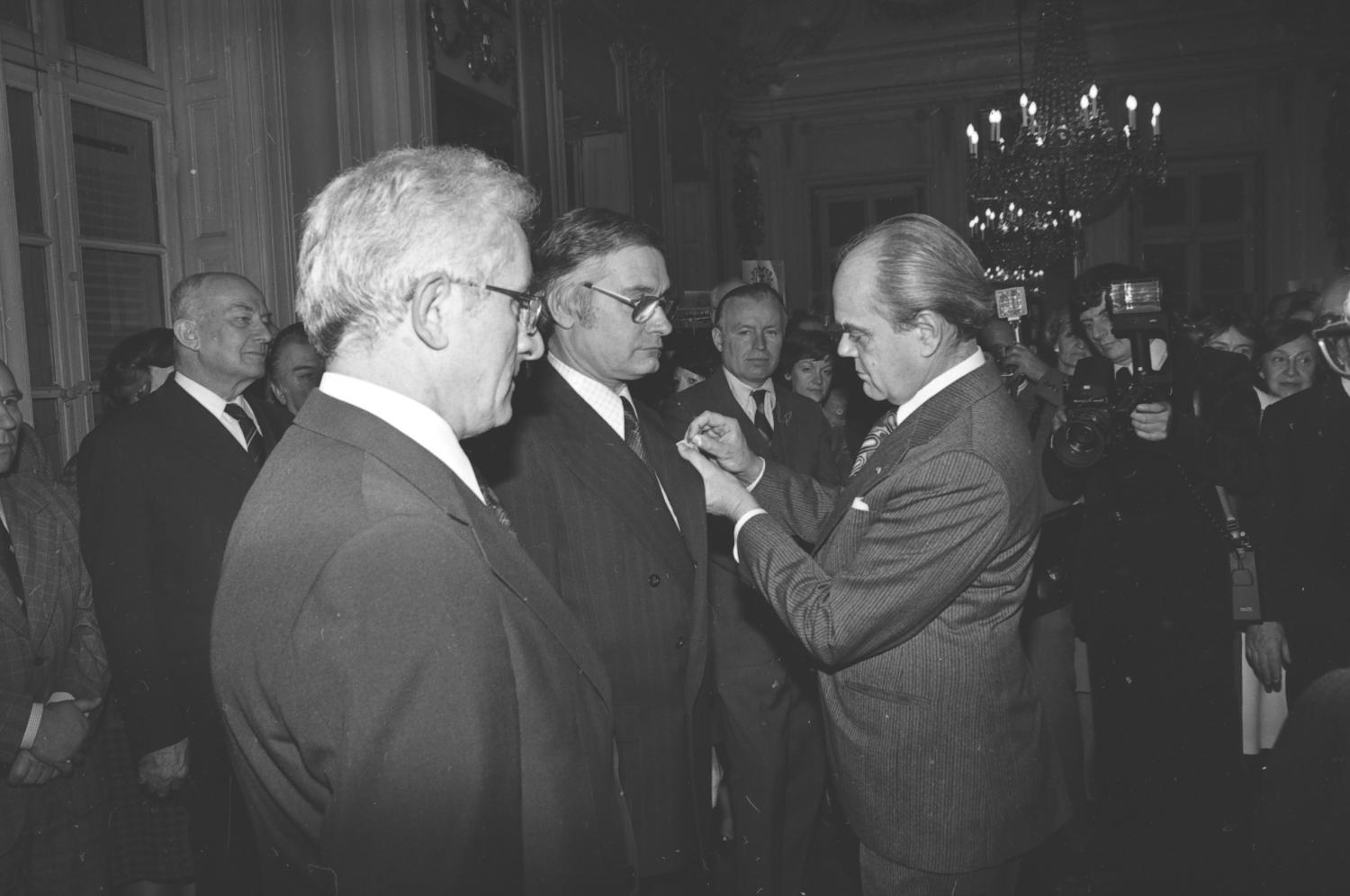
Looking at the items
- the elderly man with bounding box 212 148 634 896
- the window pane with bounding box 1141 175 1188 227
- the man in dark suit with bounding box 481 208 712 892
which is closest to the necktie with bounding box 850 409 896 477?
the man in dark suit with bounding box 481 208 712 892

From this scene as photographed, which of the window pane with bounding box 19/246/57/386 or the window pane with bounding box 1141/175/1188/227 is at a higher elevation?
the window pane with bounding box 1141/175/1188/227

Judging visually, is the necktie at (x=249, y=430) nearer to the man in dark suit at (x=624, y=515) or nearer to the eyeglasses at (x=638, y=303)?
the man in dark suit at (x=624, y=515)

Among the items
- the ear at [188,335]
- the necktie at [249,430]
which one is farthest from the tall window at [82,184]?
the necktie at [249,430]

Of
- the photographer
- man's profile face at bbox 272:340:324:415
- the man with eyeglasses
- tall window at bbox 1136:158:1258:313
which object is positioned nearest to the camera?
the man with eyeglasses

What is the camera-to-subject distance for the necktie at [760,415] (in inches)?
141

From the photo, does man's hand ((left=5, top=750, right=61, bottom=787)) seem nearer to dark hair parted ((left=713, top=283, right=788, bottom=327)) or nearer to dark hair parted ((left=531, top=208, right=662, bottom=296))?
dark hair parted ((left=531, top=208, right=662, bottom=296))

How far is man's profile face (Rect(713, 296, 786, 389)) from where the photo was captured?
11.8 feet

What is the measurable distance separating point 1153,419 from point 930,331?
1500 mm

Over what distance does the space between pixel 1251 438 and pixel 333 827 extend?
10.8ft

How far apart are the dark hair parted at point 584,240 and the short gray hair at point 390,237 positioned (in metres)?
0.92

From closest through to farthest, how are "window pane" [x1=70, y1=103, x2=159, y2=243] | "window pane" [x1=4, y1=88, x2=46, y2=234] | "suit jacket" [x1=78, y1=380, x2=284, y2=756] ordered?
"suit jacket" [x1=78, y1=380, x2=284, y2=756] < "window pane" [x1=4, y1=88, x2=46, y2=234] < "window pane" [x1=70, y1=103, x2=159, y2=243]

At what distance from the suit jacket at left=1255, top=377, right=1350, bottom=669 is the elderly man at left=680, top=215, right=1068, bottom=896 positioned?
1562 mm

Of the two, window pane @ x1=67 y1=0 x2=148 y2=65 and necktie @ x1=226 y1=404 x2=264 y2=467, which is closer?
necktie @ x1=226 y1=404 x2=264 y2=467

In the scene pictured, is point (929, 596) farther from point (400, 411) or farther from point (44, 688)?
point (44, 688)
